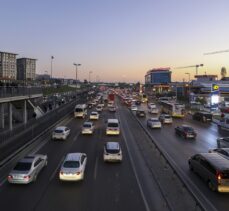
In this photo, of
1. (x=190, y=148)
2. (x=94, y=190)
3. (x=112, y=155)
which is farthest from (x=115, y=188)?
(x=190, y=148)

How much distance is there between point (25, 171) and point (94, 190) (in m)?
4.14

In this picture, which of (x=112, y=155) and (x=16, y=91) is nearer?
(x=112, y=155)

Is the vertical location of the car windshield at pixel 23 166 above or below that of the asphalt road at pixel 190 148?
above

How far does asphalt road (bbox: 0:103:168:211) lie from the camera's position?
46.9ft

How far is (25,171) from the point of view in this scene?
17.1 m

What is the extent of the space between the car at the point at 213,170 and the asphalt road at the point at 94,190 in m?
2.98

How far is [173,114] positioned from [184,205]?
4339 cm

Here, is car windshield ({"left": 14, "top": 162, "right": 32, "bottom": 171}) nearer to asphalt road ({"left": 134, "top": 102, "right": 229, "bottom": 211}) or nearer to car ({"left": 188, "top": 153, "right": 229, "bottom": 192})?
asphalt road ({"left": 134, "top": 102, "right": 229, "bottom": 211})

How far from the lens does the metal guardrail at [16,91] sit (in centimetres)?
2975

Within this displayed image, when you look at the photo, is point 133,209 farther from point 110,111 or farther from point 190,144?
point 110,111

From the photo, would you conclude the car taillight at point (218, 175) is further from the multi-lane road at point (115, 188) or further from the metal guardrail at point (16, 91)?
the metal guardrail at point (16, 91)

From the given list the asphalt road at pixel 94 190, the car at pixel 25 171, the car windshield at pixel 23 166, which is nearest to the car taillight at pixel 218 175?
the asphalt road at pixel 94 190

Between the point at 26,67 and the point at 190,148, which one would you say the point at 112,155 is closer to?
the point at 190,148

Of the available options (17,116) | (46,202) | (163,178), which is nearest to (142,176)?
(163,178)
